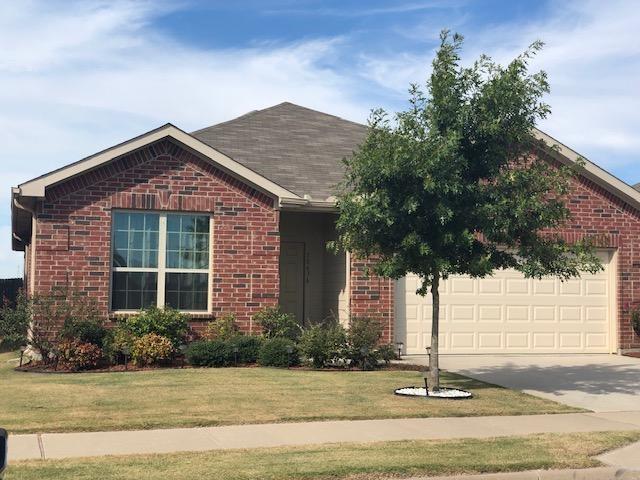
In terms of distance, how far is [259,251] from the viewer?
16.2 metres

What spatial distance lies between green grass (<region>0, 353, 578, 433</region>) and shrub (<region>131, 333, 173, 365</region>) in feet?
1.87

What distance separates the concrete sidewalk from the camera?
7855 millimetres

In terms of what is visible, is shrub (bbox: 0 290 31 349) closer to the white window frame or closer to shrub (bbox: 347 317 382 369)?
the white window frame

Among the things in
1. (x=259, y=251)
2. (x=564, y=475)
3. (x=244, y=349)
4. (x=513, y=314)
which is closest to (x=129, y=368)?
(x=244, y=349)

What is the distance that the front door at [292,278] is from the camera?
734 inches

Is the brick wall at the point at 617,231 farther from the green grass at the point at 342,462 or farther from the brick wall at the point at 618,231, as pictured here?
the green grass at the point at 342,462

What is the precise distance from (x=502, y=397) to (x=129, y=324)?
23.2ft

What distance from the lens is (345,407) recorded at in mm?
10336

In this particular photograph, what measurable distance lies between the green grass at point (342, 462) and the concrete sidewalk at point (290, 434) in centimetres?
36

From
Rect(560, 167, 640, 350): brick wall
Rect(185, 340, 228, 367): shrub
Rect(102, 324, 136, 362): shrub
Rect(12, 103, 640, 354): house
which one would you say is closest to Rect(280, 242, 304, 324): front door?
Rect(12, 103, 640, 354): house

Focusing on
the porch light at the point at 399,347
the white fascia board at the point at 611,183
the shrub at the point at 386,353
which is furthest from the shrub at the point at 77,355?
the white fascia board at the point at 611,183

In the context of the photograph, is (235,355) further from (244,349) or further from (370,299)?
(370,299)

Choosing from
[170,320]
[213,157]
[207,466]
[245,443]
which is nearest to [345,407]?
[245,443]

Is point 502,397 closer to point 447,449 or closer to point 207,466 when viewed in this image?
point 447,449
